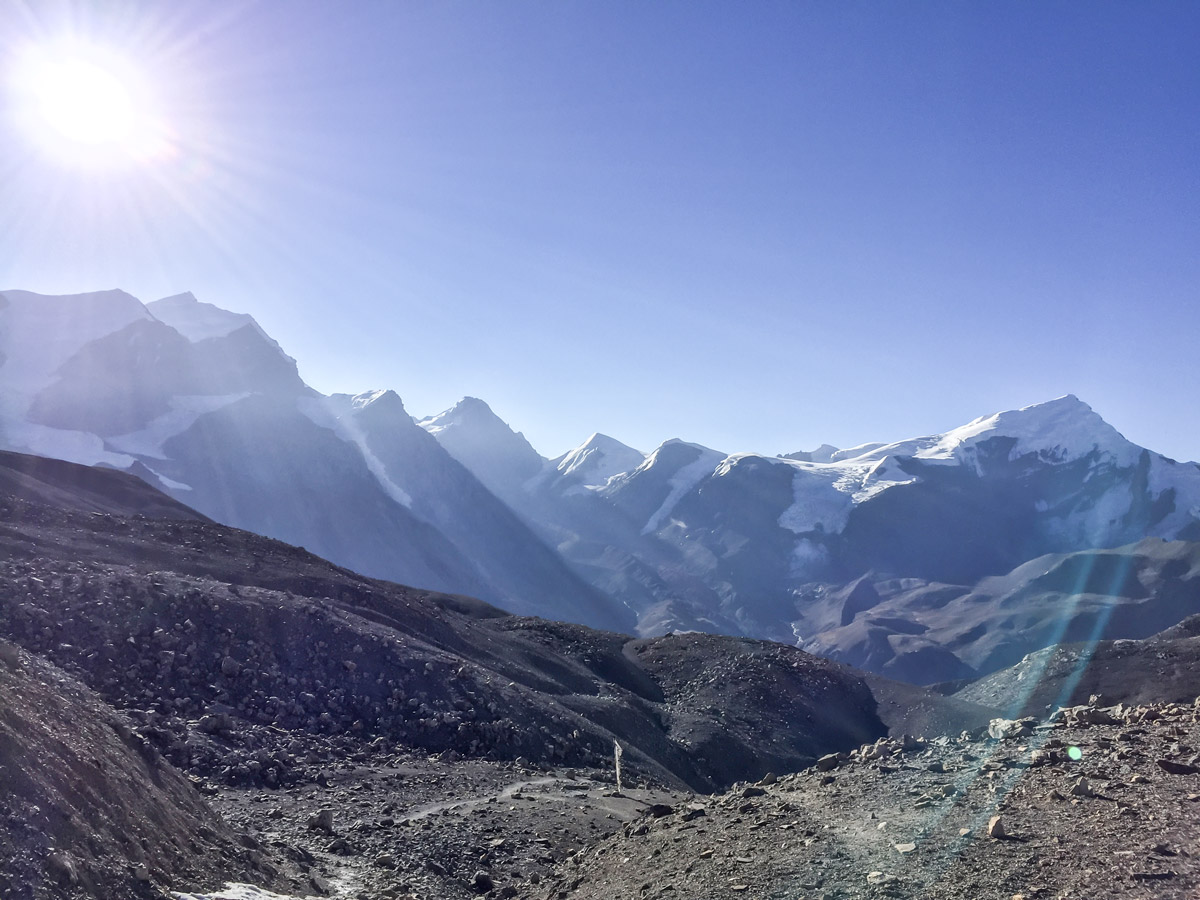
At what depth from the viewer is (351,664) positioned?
113 ft

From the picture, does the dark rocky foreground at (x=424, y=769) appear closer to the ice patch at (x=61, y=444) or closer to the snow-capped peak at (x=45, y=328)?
the ice patch at (x=61, y=444)

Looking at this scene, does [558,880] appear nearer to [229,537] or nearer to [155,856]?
[155,856]

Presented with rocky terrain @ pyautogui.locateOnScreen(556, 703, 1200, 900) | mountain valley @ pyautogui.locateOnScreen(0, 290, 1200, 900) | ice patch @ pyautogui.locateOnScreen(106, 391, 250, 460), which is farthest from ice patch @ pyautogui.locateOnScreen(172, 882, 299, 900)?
ice patch @ pyautogui.locateOnScreen(106, 391, 250, 460)

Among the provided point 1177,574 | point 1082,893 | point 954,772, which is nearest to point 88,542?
point 954,772

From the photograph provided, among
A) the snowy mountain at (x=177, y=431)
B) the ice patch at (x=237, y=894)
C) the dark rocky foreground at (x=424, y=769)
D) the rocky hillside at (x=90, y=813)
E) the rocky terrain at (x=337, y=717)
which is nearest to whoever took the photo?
the rocky hillside at (x=90, y=813)

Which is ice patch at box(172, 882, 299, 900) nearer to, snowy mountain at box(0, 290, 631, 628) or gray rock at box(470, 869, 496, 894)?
gray rock at box(470, 869, 496, 894)

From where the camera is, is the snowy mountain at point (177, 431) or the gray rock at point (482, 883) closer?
the gray rock at point (482, 883)

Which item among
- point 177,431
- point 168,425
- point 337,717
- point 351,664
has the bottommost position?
point 337,717

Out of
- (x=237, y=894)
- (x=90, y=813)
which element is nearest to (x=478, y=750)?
(x=237, y=894)

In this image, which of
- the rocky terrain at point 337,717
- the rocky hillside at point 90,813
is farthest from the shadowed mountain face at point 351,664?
the rocky hillside at point 90,813

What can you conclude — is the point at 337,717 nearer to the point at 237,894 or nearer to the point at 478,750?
the point at 478,750

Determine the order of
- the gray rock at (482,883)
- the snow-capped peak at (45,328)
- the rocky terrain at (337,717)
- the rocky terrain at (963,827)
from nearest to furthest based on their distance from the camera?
the rocky terrain at (963,827) → the gray rock at (482,883) → the rocky terrain at (337,717) → the snow-capped peak at (45,328)

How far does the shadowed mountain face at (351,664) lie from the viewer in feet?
94.7

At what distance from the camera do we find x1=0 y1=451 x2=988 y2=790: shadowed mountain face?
28.9m
